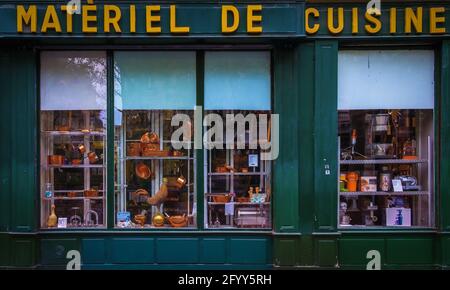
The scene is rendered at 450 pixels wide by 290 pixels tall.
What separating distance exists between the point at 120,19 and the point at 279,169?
3.46 m

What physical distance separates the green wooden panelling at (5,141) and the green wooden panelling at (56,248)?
665 millimetres

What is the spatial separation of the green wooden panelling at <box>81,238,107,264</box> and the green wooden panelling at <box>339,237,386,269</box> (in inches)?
151

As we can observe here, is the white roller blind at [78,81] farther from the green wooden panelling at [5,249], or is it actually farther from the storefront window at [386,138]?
the storefront window at [386,138]

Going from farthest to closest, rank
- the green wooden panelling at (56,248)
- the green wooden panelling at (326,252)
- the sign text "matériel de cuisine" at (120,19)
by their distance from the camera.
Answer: the green wooden panelling at (56,248), the green wooden panelling at (326,252), the sign text "matériel de cuisine" at (120,19)

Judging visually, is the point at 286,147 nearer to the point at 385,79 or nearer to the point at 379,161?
the point at 379,161

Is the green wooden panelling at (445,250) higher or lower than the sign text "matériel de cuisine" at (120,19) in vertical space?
lower

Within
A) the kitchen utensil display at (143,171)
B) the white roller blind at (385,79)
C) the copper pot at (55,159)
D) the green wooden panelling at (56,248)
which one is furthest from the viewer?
the kitchen utensil display at (143,171)

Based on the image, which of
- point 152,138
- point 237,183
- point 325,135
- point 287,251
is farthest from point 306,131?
point 152,138

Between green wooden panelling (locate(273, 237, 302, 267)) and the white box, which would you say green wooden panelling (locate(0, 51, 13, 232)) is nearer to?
green wooden panelling (locate(273, 237, 302, 267))

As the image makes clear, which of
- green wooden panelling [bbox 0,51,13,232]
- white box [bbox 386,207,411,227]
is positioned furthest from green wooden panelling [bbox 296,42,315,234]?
A: green wooden panelling [bbox 0,51,13,232]

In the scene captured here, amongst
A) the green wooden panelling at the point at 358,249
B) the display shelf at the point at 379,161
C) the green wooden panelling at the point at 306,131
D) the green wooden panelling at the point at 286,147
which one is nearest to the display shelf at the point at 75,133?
the green wooden panelling at the point at 286,147

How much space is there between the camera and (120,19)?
7.76 m

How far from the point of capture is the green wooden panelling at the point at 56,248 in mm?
7949

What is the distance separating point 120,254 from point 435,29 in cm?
618
